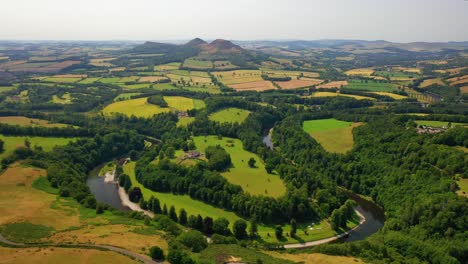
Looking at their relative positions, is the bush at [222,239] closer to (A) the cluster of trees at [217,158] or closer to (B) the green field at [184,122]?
(A) the cluster of trees at [217,158]

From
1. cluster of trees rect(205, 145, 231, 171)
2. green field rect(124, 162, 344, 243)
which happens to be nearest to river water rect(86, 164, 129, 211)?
green field rect(124, 162, 344, 243)

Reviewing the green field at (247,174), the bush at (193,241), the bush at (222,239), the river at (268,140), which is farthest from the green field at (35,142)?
the bush at (222,239)

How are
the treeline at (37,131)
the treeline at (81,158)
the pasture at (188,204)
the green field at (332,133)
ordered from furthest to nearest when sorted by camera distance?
the treeline at (37,131)
the green field at (332,133)
the treeline at (81,158)
the pasture at (188,204)

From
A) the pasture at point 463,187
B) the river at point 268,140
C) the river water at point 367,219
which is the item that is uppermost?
the pasture at point 463,187

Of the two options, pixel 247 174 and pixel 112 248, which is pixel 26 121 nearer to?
pixel 247 174

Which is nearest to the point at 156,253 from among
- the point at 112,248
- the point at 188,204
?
the point at 112,248

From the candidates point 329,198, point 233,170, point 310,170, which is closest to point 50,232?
point 233,170
